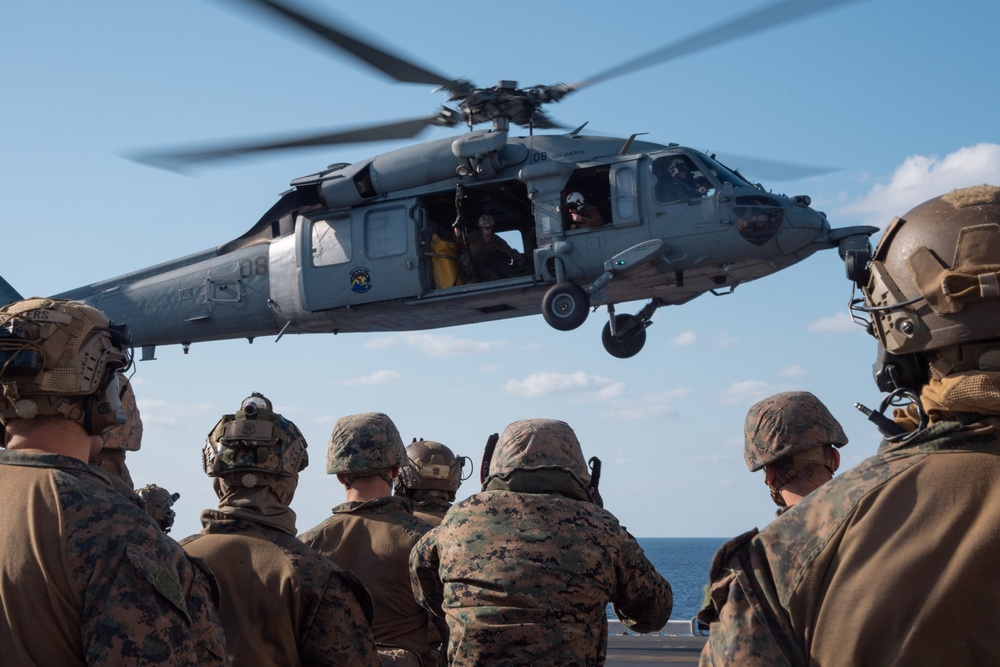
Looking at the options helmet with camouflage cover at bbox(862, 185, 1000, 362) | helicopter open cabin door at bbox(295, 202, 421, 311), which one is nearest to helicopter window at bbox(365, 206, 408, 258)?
helicopter open cabin door at bbox(295, 202, 421, 311)

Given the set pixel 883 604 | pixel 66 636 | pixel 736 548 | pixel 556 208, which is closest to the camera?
pixel 883 604

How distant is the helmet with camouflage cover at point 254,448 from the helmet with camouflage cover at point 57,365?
104 centimetres

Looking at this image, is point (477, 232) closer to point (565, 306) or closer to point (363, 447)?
point (565, 306)

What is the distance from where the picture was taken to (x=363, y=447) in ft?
17.2

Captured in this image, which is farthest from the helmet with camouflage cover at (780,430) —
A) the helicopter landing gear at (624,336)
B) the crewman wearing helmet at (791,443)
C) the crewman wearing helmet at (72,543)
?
the helicopter landing gear at (624,336)

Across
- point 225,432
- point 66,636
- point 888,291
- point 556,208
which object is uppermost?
point 556,208

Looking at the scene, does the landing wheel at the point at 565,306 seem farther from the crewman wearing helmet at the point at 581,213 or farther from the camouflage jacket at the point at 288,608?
the camouflage jacket at the point at 288,608

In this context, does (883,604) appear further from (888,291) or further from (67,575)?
(67,575)

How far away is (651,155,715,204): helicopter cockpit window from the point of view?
1281 centimetres

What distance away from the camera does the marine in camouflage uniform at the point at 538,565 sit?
3.71 m

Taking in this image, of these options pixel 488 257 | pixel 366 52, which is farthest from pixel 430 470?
pixel 488 257

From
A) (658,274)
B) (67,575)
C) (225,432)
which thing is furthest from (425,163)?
(67,575)

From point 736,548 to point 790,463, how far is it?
5.45 ft

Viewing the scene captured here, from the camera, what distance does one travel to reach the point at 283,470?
3916 mm
